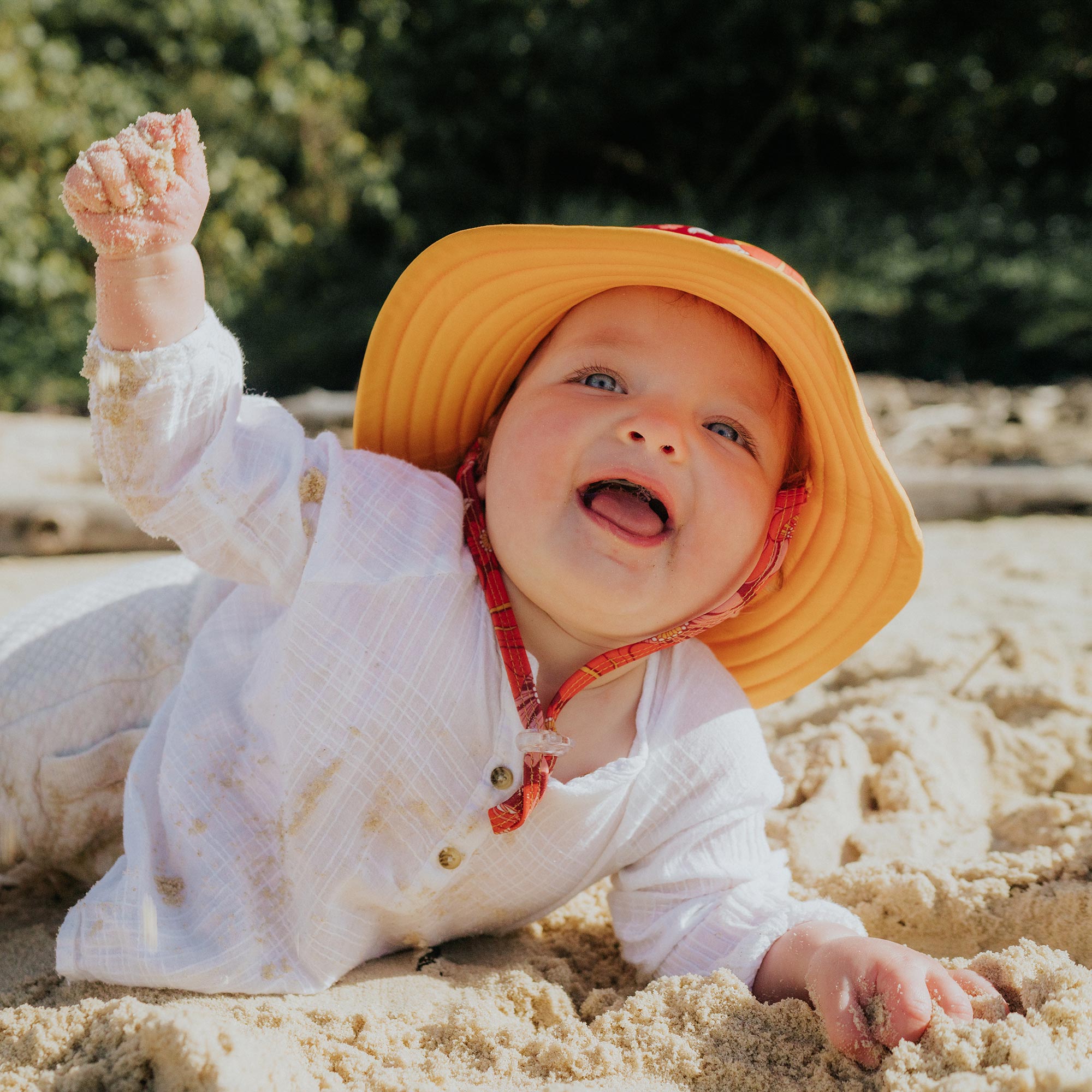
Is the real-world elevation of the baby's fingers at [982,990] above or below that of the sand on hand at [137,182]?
below

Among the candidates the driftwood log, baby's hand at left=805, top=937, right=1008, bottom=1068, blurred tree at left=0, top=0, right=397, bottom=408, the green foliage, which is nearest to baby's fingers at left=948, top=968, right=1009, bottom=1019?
baby's hand at left=805, top=937, right=1008, bottom=1068

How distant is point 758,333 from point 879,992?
2.92 feet

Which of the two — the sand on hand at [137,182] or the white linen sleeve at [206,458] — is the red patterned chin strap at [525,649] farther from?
the sand on hand at [137,182]

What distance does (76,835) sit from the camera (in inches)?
73.0

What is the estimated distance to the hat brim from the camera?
155cm

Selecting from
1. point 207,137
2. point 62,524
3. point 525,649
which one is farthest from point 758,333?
point 207,137

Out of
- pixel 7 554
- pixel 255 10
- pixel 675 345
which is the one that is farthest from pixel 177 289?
pixel 255 10

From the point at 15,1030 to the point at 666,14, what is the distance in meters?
10.6

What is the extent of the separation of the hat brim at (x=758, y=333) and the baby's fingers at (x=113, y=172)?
478 mm

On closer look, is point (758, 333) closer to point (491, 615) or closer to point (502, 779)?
point (491, 615)

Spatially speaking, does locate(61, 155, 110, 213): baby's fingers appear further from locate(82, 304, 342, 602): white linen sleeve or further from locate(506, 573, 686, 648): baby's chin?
locate(506, 573, 686, 648): baby's chin

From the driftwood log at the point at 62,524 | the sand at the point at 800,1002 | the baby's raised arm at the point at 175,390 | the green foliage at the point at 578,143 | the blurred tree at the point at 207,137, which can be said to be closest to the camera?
the sand at the point at 800,1002

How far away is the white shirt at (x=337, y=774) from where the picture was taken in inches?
58.4

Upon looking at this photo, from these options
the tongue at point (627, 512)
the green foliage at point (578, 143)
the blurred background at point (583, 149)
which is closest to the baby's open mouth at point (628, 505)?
the tongue at point (627, 512)
